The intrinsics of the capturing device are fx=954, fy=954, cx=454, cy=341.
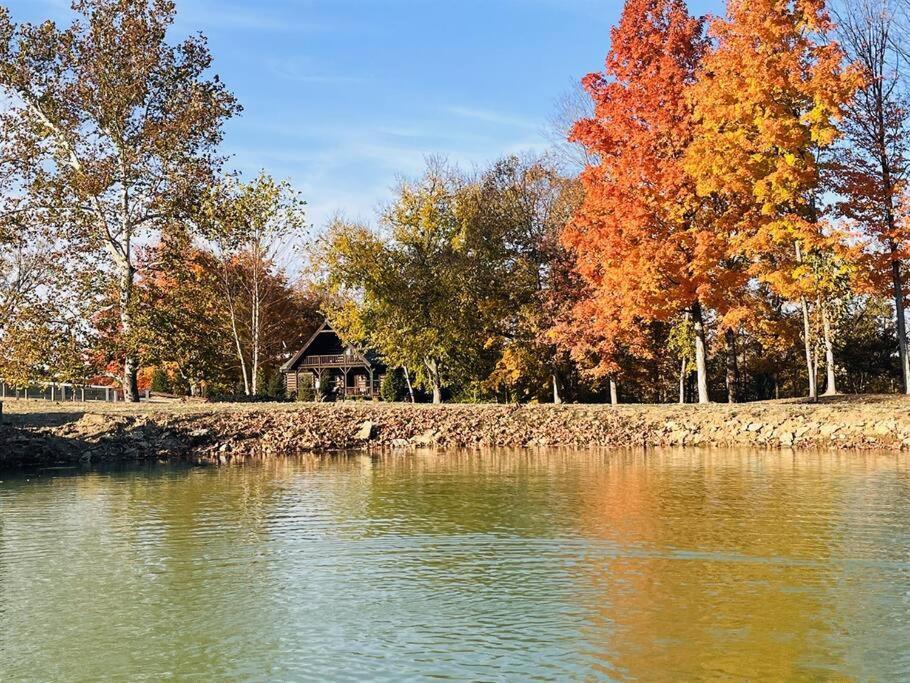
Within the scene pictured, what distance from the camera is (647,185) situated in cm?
3045

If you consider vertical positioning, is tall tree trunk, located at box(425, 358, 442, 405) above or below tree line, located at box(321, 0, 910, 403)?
below

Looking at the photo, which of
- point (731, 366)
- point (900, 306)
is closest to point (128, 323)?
point (900, 306)

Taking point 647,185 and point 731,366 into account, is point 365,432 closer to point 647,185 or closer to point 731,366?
point 647,185

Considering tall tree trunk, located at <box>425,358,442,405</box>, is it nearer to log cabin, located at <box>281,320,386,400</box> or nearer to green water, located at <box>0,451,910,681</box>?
log cabin, located at <box>281,320,386,400</box>

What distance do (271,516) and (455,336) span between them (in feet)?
98.6

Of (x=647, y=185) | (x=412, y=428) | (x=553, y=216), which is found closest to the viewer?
(x=412, y=428)

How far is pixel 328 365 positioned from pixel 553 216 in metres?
22.6

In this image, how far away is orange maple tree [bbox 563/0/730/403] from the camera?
29.4 metres

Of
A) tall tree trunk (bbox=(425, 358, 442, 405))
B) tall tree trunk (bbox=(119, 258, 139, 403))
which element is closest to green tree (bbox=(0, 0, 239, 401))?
tall tree trunk (bbox=(119, 258, 139, 403))

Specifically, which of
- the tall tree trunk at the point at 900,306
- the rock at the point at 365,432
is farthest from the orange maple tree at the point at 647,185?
the rock at the point at 365,432

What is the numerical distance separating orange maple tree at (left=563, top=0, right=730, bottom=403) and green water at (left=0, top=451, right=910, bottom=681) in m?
13.6

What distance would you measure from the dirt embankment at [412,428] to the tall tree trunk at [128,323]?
11.0 ft

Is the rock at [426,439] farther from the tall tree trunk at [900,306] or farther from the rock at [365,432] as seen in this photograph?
the tall tree trunk at [900,306]

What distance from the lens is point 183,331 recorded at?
33500 millimetres
